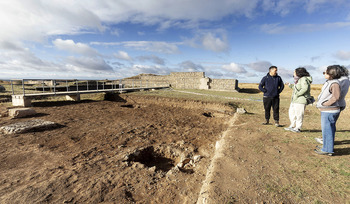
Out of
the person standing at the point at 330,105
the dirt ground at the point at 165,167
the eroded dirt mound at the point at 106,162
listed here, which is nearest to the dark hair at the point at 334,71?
the person standing at the point at 330,105

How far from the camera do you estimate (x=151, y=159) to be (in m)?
4.62

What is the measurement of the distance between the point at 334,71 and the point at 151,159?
458cm

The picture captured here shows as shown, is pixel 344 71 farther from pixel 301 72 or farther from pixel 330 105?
pixel 301 72

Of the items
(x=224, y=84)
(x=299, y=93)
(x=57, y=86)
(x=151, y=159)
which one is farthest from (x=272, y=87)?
(x=57, y=86)

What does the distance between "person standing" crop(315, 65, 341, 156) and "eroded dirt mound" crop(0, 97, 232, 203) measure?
2400 millimetres

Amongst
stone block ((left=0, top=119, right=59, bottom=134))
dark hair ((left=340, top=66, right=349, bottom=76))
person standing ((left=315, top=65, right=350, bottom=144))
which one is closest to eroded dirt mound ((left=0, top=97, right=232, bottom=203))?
stone block ((left=0, top=119, right=59, bottom=134))

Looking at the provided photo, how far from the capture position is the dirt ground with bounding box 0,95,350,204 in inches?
91.4

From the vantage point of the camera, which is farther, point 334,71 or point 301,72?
point 301,72

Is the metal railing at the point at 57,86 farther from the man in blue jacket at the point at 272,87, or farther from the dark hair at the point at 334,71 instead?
the dark hair at the point at 334,71

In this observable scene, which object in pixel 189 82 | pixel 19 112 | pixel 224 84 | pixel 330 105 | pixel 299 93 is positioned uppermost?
pixel 189 82

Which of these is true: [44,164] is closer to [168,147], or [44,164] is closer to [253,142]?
[168,147]

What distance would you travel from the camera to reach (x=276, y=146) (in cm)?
365

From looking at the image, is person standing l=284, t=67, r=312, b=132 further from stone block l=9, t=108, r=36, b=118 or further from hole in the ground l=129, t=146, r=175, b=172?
stone block l=9, t=108, r=36, b=118

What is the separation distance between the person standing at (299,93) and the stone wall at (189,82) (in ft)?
51.3
